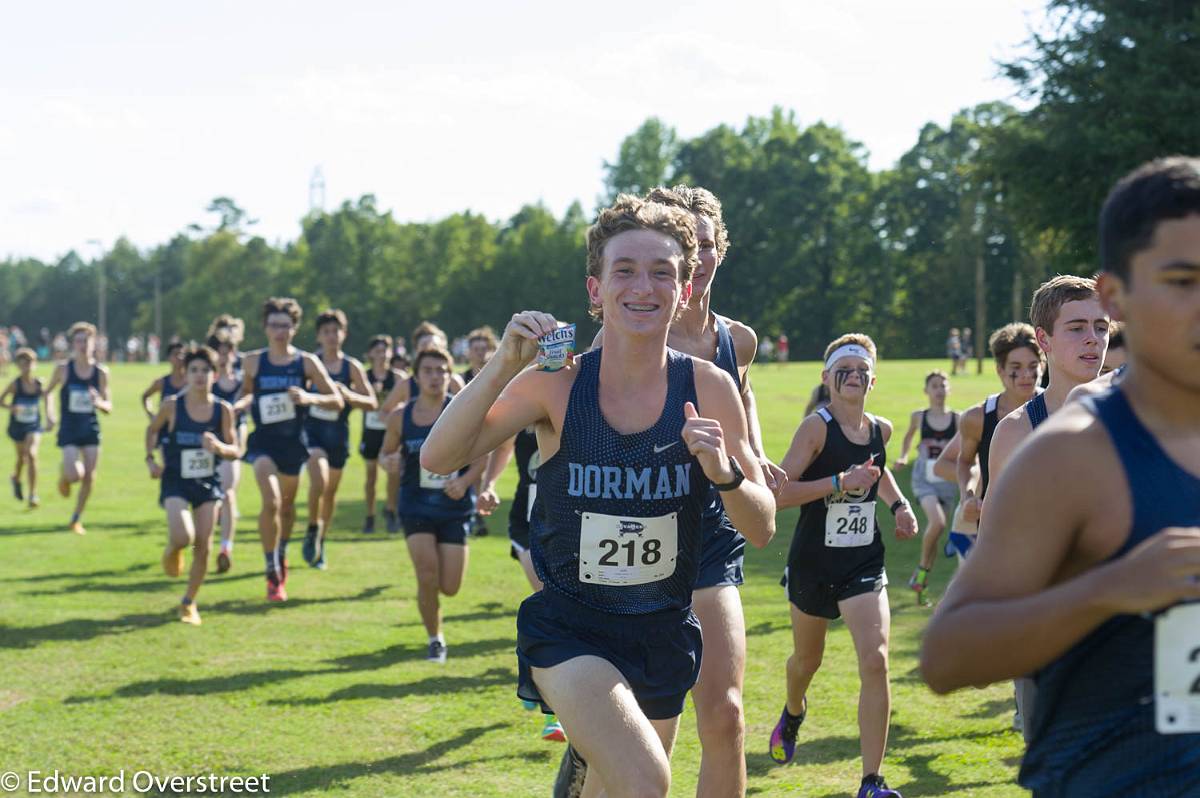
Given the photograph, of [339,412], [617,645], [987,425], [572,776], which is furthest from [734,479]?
[339,412]

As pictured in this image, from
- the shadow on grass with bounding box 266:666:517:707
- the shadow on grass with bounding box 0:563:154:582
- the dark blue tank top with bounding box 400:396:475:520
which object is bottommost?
the shadow on grass with bounding box 0:563:154:582

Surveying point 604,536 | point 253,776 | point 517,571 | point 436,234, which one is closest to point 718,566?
point 604,536

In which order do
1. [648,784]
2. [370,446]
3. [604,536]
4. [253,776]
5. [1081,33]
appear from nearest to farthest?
1. [648,784]
2. [604,536]
3. [253,776]
4. [370,446]
5. [1081,33]

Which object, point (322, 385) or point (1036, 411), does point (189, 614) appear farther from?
point (1036, 411)

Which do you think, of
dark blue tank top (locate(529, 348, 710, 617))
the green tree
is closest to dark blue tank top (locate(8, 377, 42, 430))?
dark blue tank top (locate(529, 348, 710, 617))

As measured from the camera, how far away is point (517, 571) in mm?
13648

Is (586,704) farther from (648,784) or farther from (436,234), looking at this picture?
(436,234)

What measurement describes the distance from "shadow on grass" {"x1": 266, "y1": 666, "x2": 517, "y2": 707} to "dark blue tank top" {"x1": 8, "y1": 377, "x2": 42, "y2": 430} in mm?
12033

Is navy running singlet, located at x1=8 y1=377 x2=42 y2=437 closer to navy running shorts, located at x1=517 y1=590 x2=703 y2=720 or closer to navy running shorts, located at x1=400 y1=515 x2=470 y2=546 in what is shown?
navy running shorts, located at x1=400 y1=515 x2=470 y2=546

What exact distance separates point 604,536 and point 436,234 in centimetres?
9363

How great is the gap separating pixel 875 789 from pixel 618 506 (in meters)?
2.56

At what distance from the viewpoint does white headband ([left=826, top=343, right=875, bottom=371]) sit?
268 inches

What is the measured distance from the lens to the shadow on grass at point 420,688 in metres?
8.30

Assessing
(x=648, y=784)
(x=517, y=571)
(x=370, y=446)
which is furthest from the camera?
(x=370, y=446)
